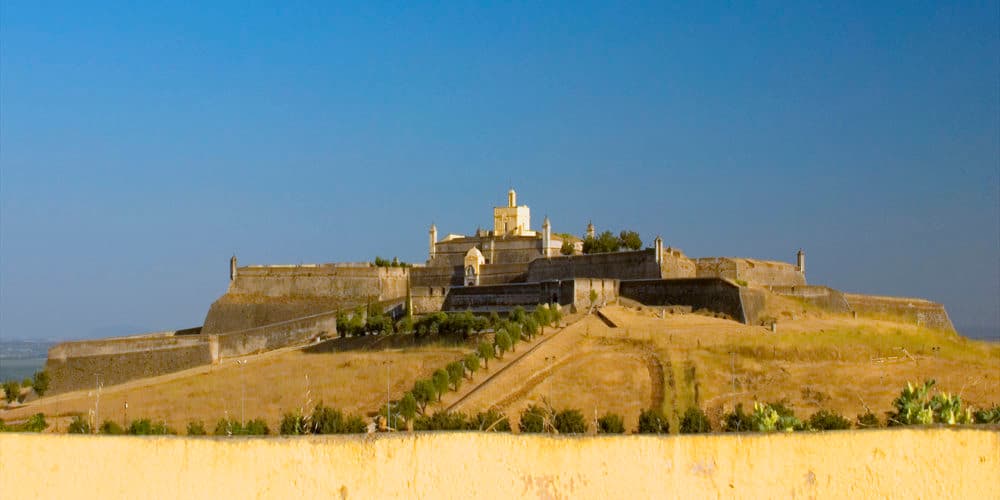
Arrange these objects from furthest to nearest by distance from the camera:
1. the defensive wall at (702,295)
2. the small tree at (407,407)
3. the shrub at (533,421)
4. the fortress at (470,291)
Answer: the fortress at (470,291)
the defensive wall at (702,295)
the small tree at (407,407)
the shrub at (533,421)

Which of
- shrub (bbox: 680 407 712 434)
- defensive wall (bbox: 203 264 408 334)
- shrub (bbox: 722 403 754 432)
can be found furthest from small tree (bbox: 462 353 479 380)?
defensive wall (bbox: 203 264 408 334)

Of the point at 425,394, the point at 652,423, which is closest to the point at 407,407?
the point at 425,394

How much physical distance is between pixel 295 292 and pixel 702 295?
1701 cm

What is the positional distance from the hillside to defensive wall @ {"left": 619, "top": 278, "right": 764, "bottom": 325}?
75 cm

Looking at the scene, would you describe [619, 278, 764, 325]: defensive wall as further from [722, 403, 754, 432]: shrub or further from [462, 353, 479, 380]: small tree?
[722, 403, 754, 432]: shrub

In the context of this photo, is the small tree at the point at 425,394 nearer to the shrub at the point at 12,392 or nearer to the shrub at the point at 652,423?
the shrub at the point at 652,423

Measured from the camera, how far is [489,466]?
6.41m

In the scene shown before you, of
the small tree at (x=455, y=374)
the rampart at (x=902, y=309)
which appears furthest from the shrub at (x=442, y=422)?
the rampart at (x=902, y=309)

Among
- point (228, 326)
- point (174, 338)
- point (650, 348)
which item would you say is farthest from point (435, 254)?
point (650, 348)

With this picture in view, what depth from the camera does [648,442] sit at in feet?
21.2

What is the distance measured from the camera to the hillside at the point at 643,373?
24875 millimetres

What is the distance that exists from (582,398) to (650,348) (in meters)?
3.24

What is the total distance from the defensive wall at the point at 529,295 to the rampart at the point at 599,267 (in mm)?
1041

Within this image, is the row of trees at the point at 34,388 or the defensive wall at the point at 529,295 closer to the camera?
the defensive wall at the point at 529,295
